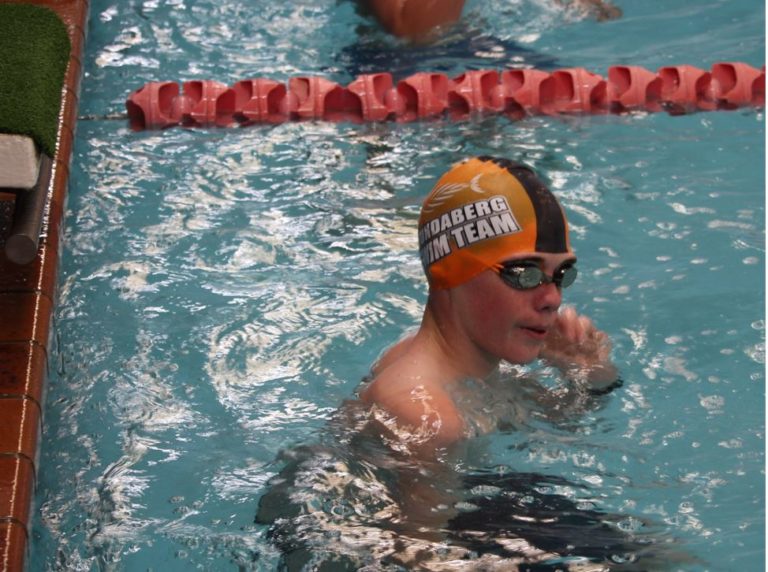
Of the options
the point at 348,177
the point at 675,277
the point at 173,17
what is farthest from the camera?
the point at 173,17

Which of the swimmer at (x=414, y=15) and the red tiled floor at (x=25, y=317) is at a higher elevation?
the swimmer at (x=414, y=15)

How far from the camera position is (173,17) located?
830cm

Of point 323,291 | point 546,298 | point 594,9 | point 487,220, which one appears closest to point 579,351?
point 546,298

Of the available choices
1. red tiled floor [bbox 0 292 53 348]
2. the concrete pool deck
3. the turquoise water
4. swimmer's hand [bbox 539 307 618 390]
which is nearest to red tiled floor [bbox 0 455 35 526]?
the concrete pool deck

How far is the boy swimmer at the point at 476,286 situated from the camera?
3756mm

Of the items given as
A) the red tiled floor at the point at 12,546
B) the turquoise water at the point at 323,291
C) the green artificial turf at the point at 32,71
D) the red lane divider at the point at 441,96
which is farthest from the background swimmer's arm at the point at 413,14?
the red tiled floor at the point at 12,546

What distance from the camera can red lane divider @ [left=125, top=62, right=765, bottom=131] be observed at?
6828mm

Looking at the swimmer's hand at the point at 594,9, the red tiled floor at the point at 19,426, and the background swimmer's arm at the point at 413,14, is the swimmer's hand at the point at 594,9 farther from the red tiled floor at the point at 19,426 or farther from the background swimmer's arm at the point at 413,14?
the red tiled floor at the point at 19,426

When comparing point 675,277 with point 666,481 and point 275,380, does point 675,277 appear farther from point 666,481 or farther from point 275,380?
point 275,380

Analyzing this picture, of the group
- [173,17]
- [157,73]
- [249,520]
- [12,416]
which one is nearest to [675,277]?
[249,520]

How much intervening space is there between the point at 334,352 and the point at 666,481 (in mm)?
1470

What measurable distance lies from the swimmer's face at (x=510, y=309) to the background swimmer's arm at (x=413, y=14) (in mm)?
4090

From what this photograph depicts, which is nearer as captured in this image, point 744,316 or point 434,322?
point 434,322

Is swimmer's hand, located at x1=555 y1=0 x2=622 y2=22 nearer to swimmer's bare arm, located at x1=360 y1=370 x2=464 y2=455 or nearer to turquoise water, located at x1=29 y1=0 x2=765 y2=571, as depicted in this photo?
turquoise water, located at x1=29 y1=0 x2=765 y2=571
